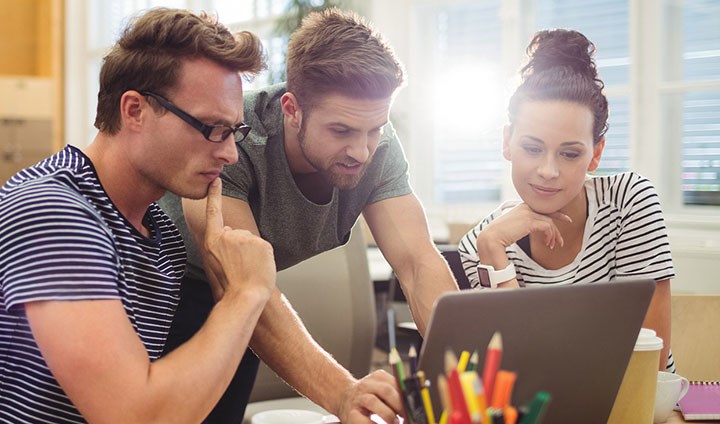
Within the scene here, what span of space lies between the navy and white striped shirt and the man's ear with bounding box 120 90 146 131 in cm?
8

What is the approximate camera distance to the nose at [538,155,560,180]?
5.01 ft

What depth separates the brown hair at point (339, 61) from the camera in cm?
143

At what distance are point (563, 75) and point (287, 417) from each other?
3.64 ft

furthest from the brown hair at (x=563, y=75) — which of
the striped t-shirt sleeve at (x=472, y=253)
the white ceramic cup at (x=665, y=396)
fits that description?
the white ceramic cup at (x=665, y=396)

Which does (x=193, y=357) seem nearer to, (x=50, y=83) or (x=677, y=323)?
(x=677, y=323)

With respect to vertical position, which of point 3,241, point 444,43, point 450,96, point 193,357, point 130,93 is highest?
point 444,43

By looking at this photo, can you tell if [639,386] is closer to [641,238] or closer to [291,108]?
[641,238]

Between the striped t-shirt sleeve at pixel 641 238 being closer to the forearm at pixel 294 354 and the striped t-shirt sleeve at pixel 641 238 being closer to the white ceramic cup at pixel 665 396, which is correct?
the white ceramic cup at pixel 665 396

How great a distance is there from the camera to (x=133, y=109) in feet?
3.90

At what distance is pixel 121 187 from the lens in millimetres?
1199

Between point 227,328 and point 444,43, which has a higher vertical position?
point 444,43

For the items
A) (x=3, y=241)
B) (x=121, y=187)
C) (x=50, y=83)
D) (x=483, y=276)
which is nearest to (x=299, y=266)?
(x=483, y=276)

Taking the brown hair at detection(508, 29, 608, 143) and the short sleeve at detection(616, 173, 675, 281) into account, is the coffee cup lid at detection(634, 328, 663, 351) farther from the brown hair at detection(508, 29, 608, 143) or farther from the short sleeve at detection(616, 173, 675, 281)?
the brown hair at detection(508, 29, 608, 143)

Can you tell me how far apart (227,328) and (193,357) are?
0.22 ft
